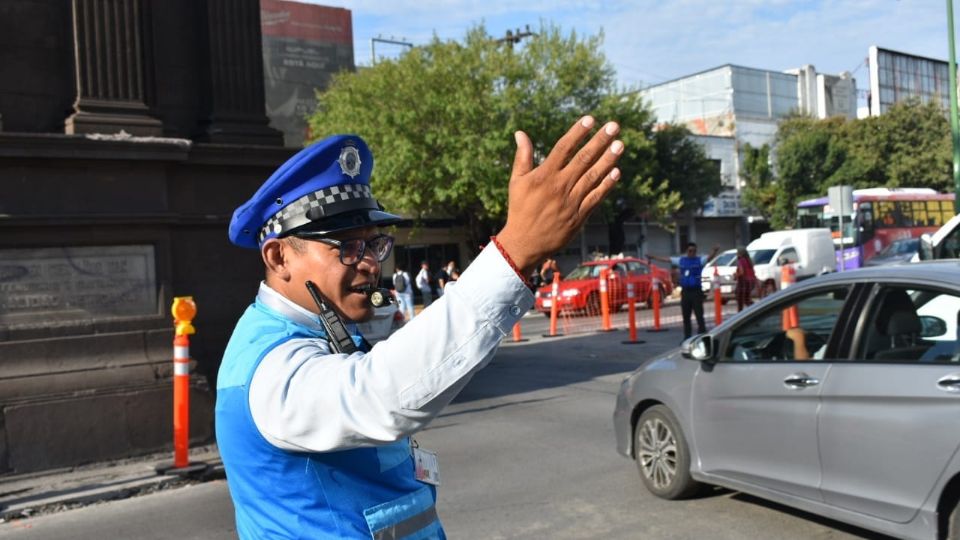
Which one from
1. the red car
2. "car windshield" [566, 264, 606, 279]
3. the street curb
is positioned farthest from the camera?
"car windshield" [566, 264, 606, 279]

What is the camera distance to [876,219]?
33.6 meters

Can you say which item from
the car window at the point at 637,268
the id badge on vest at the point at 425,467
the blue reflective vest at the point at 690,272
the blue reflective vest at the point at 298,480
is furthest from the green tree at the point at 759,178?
the blue reflective vest at the point at 298,480

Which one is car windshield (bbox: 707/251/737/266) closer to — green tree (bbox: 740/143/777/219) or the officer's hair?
green tree (bbox: 740/143/777/219)

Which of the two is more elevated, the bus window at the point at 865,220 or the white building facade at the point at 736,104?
the white building facade at the point at 736,104

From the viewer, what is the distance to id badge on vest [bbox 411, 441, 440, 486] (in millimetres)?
1871

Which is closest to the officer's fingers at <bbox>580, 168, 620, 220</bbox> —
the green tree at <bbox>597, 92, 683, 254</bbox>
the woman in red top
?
the woman in red top

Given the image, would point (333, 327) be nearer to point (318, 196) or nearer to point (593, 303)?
point (318, 196)

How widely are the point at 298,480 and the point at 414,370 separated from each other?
44cm

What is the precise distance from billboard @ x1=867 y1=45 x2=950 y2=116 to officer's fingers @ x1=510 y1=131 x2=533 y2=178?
62.3 metres

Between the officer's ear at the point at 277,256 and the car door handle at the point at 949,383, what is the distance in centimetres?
340

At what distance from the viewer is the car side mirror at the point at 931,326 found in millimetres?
4391

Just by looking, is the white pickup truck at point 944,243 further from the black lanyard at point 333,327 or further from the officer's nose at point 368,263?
the black lanyard at point 333,327

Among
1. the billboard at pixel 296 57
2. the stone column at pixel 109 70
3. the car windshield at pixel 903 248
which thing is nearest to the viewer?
the stone column at pixel 109 70

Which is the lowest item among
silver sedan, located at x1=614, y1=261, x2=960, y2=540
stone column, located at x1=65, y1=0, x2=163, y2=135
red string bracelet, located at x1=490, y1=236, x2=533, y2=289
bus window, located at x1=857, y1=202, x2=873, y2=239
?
silver sedan, located at x1=614, y1=261, x2=960, y2=540
